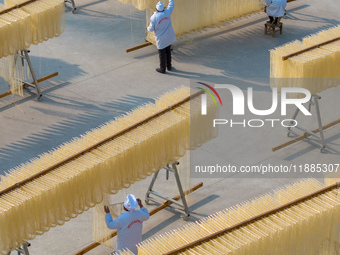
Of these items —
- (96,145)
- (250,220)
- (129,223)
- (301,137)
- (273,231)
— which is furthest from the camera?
(301,137)

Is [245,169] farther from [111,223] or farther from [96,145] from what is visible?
[111,223]

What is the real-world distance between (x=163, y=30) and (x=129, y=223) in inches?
→ 262

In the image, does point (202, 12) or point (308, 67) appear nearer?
point (308, 67)

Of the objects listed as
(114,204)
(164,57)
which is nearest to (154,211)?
(114,204)

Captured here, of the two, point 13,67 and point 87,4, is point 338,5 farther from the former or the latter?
point 13,67

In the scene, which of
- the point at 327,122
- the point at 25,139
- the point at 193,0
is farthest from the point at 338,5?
the point at 25,139

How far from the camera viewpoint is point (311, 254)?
1046cm

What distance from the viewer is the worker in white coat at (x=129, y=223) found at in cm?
1105

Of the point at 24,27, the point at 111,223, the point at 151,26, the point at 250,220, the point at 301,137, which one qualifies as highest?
the point at 24,27

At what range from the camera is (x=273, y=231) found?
9812mm

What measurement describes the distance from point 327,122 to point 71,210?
591cm

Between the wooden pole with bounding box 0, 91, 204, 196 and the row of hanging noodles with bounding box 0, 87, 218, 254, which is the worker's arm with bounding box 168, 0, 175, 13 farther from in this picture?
the wooden pole with bounding box 0, 91, 204, 196

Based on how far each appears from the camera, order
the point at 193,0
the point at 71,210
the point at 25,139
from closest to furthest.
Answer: the point at 71,210, the point at 25,139, the point at 193,0

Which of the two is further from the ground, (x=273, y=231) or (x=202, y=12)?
(x=273, y=231)
